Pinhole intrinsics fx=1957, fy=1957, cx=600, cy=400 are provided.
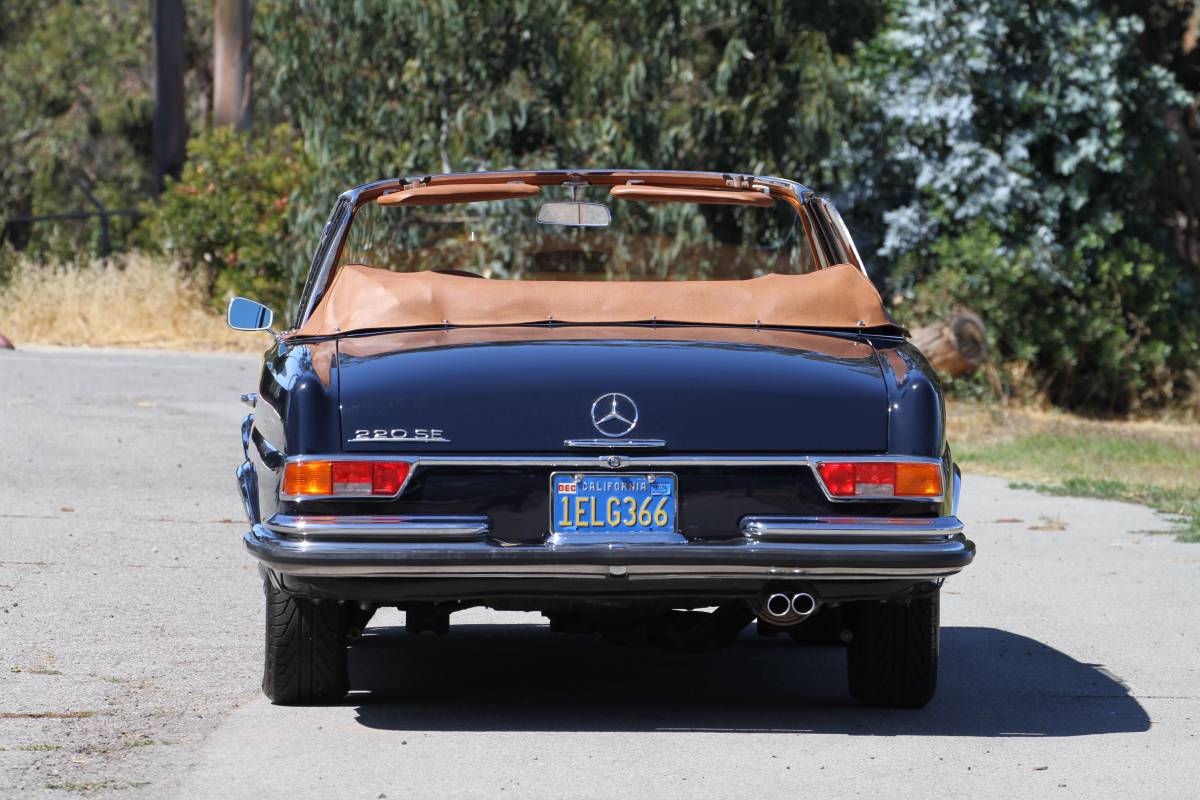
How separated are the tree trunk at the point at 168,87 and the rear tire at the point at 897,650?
22946mm

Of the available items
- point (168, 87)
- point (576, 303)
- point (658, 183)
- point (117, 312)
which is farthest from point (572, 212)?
point (168, 87)

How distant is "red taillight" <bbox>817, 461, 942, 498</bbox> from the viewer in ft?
17.2

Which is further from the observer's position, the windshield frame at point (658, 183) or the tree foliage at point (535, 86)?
the tree foliage at point (535, 86)

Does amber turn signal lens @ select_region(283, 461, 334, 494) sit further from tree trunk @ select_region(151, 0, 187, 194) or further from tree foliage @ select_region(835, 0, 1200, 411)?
tree trunk @ select_region(151, 0, 187, 194)

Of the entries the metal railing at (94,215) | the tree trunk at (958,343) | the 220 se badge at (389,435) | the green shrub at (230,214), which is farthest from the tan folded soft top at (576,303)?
the metal railing at (94,215)

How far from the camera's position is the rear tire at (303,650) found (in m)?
5.59

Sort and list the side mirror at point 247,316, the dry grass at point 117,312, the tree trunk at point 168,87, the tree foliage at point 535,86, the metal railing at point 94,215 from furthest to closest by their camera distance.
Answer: the tree trunk at point 168,87, the metal railing at point 94,215, the dry grass at point 117,312, the tree foliage at point 535,86, the side mirror at point 247,316

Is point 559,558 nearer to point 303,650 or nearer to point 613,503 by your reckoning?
point 613,503

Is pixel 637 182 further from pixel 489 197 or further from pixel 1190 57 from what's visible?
pixel 1190 57

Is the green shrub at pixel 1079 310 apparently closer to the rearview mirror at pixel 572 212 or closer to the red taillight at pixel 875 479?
the rearview mirror at pixel 572 212

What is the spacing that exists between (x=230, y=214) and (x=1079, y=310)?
10180 mm

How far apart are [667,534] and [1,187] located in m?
26.8

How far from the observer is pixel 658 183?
6668 mm

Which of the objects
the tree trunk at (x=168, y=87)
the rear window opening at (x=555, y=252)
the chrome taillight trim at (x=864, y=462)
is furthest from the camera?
the tree trunk at (x=168, y=87)
